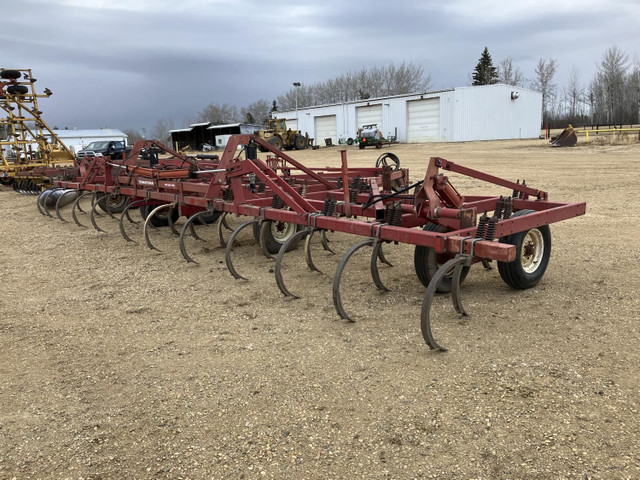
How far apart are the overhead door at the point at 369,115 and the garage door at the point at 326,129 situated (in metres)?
2.20

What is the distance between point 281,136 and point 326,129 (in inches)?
309

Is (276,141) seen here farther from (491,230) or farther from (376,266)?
(491,230)

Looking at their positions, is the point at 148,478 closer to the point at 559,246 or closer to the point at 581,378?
the point at 581,378

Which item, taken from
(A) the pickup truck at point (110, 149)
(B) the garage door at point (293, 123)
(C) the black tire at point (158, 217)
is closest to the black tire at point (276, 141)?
(B) the garage door at point (293, 123)

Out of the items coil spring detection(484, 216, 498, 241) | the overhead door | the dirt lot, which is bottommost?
the dirt lot

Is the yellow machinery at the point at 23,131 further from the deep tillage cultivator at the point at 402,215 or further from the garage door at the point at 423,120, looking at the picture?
the garage door at the point at 423,120

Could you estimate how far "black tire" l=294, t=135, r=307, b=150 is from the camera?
115ft

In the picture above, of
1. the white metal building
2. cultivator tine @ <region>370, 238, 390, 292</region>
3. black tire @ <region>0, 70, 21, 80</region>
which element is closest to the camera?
cultivator tine @ <region>370, 238, 390, 292</region>

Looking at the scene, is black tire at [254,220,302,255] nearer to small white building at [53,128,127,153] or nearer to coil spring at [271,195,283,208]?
coil spring at [271,195,283,208]

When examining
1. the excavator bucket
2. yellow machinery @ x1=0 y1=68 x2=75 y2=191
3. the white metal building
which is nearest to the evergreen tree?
the white metal building

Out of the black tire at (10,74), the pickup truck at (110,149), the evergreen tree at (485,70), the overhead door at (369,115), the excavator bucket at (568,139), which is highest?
the evergreen tree at (485,70)

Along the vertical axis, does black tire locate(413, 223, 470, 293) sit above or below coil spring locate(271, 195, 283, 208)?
below

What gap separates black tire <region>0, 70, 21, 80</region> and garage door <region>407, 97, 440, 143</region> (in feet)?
85.5

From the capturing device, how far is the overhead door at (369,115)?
37594mm
